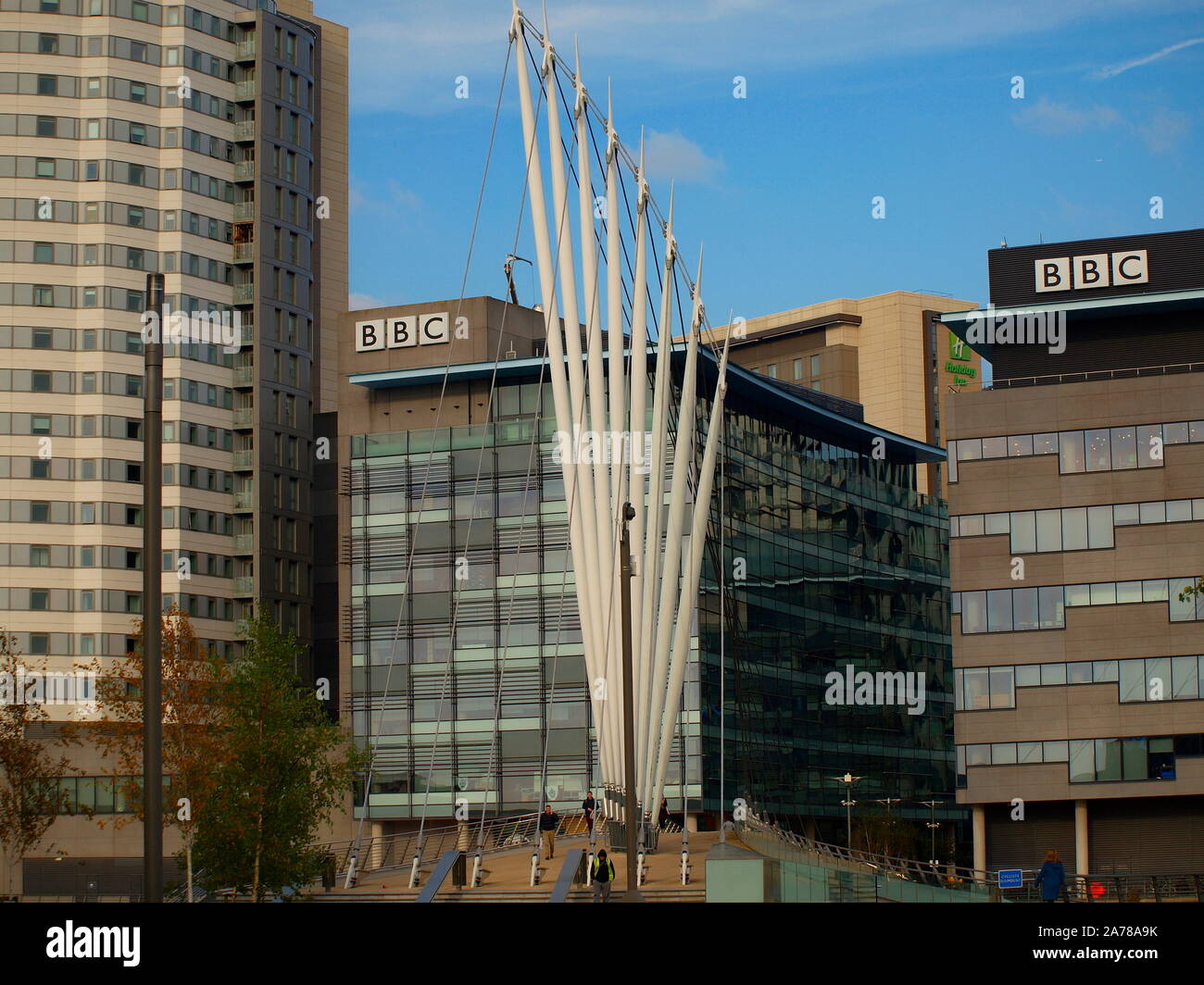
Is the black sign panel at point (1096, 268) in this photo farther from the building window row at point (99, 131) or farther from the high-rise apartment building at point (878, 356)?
the high-rise apartment building at point (878, 356)

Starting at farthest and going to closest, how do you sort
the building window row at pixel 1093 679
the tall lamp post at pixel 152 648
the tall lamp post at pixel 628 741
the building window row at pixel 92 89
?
the building window row at pixel 92 89, the building window row at pixel 1093 679, the tall lamp post at pixel 628 741, the tall lamp post at pixel 152 648

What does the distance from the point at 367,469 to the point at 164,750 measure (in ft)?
142

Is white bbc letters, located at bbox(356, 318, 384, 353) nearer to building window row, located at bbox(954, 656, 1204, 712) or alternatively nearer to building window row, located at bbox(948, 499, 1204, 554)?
building window row, located at bbox(948, 499, 1204, 554)

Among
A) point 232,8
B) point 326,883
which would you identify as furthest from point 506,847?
point 232,8

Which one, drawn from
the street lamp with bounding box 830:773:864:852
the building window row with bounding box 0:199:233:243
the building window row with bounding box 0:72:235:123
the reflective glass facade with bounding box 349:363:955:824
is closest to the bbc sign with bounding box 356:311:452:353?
the reflective glass facade with bounding box 349:363:955:824

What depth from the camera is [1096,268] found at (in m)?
87.0

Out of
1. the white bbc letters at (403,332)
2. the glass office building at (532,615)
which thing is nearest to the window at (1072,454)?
the glass office building at (532,615)

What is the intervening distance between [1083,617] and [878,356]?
107 meters

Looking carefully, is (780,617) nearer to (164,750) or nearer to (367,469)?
(367,469)

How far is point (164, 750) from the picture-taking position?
5053 centimetres

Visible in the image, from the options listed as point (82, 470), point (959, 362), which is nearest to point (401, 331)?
point (82, 470)

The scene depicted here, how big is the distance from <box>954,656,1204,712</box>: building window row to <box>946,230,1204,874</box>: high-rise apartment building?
0.26ft

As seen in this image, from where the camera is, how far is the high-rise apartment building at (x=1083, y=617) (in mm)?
77875

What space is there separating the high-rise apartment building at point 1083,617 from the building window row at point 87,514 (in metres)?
48.7
